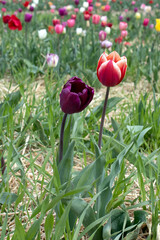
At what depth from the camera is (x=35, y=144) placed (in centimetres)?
154

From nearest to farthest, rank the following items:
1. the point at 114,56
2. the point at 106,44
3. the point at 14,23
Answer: the point at 114,56, the point at 106,44, the point at 14,23

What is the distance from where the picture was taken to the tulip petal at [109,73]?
95cm

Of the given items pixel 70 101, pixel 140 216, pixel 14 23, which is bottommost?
pixel 140 216

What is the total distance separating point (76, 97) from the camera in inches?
33.1

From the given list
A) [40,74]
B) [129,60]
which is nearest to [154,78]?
[129,60]

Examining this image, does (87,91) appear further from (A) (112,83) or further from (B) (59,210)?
(B) (59,210)

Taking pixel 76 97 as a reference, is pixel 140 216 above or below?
below

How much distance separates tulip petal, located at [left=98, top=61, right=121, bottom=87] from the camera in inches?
37.3

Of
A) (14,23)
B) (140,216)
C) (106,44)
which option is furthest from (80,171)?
(14,23)

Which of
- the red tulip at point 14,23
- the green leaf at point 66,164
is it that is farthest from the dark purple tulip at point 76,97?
the red tulip at point 14,23

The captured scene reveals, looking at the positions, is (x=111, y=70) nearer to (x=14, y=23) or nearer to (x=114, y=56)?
(x=114, y=56)

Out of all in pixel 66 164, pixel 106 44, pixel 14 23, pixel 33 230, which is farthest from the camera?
pixel 14 23

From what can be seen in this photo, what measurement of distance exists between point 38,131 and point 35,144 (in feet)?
0.20

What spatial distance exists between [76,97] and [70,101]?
23 mm
